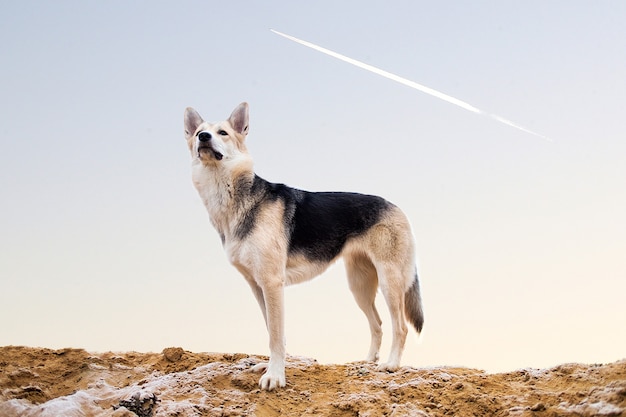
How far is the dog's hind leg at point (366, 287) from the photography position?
970cm

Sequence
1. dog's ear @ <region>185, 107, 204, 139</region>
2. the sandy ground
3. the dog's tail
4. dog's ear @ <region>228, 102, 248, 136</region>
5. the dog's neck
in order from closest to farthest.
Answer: the sandy ground, the dog's neck, dog's ear @ <region>228, 102, 248, 136</region>, dog's ear @ <region>185, 107, 204, 139</region>, the dog's tail

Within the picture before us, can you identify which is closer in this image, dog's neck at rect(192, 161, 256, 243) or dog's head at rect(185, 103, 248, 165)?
A: dog's head at rect(185, 103, 248, 165)

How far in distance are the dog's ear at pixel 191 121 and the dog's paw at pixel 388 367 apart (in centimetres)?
412

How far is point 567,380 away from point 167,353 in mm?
5890

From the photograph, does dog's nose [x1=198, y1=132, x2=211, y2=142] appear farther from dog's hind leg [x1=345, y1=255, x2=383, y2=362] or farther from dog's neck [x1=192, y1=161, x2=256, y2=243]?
dog's hind leg [x1=345, y1=255, x2=383, y2=362]

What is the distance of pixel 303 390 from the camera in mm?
8500

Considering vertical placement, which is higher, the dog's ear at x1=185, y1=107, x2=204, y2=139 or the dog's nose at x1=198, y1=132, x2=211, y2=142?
the dog's ear at x1=185, y1=107, x2=204, y2=139

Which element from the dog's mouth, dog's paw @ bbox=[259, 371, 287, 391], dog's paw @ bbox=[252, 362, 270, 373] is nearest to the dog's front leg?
dog's paw @ bbox=[259, 371, 287, 391]

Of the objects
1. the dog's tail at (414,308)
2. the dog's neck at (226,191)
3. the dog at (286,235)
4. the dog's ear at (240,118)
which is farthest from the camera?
the dog's tail at (414,308)

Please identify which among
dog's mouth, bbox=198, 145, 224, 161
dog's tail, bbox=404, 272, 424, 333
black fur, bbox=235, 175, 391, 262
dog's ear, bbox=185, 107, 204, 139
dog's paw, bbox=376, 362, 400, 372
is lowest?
dog's paw, bbox=376, 362, 400, 372

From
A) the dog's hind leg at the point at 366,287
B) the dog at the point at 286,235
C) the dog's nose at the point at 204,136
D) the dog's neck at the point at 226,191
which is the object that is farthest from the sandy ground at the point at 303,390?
A: the dog's nose at the point at 204,136

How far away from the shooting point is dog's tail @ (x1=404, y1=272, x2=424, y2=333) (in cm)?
960

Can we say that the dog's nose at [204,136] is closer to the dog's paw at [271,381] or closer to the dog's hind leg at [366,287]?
the dog's hind leg at [366,287]

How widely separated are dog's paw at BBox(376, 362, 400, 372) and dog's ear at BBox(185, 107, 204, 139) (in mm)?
4117
